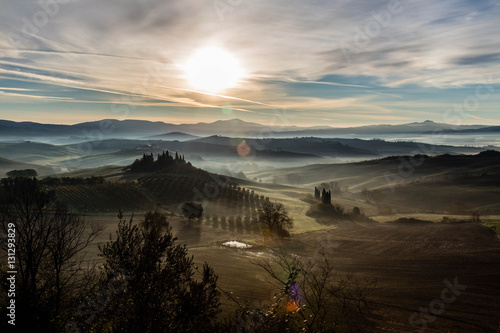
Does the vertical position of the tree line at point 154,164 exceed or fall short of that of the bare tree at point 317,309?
it exceeds it

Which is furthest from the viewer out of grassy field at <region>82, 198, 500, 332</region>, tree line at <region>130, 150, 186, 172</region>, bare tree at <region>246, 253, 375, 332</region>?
tree line at <region>130, 150, 186, 172</region>

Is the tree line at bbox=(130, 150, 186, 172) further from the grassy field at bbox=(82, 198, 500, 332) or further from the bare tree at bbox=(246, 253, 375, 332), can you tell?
the bare tree at bbox=(246, 253, 375, 332)

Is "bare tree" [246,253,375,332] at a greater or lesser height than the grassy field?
greater

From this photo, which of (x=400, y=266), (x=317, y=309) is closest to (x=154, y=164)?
(x=400, y=266)

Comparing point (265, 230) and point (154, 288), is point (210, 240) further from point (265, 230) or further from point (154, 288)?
point (154, 288)

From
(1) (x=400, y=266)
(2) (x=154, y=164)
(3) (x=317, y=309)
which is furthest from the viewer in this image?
(2) (x=154, y=164)

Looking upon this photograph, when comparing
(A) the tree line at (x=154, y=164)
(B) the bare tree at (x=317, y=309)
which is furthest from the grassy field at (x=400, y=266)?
(A) the tree line at (x=154, y=164)

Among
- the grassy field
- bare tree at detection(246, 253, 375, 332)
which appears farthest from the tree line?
bare tree at detection(246, 253, 375, 332)

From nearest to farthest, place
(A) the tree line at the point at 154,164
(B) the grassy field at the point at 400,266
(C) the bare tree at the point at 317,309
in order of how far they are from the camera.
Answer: (C) the bare tree at the point at 317,309 → (B) the grassy field at the point at 400,266 → (A) the tree line at the point at 154,164

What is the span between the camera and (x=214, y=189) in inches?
4407

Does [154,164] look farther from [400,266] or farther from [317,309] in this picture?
[317,309]

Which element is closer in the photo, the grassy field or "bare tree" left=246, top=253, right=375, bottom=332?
"bare tree" left=246, top=253, right=375, bottom=332

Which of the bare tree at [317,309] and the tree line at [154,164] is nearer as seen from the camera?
the bare tree at [317,309]

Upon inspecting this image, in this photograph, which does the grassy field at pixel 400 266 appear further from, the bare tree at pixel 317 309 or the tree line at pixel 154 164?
the tree line at pixel 154 164
